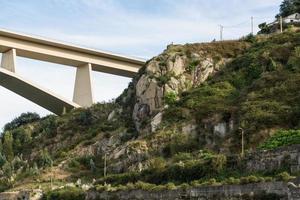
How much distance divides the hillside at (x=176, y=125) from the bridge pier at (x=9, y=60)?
Result: 495cm

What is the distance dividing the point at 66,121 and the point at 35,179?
10584mm

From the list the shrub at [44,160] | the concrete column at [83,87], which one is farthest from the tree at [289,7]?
the shrub at [44,160]

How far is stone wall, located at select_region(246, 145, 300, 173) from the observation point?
67.0ft

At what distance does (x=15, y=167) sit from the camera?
41406mm

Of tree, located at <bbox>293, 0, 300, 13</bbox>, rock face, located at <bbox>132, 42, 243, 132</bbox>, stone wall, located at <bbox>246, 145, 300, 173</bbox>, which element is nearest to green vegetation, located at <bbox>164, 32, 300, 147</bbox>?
rock face, located at <bbox>132, 42, 243, 132</bbox>

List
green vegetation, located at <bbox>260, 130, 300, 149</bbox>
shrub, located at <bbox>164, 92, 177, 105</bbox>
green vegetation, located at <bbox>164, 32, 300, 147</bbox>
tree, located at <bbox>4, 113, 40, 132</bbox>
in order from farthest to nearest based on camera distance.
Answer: tree, located at <bbox>4, 113, 40, 132</bbox>, shrub, located at <bbox>164, 92, 177, 105</bbox>, green vegetation, located at <bbox>164, 32, 300, 147</bbox>, green vegetation, located at <bbox>260, 130, 300, 149</bbox>

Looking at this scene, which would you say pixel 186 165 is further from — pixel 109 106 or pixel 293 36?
pixel 109 106

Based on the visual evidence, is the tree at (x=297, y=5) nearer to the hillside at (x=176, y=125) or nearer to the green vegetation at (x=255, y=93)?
the hillside at (x=176, y=125)

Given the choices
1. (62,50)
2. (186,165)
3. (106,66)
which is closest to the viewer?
(186,165)

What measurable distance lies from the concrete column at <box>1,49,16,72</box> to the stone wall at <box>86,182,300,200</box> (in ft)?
84.9

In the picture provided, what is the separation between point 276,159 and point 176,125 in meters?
14.1

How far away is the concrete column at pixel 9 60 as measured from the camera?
47688 mm

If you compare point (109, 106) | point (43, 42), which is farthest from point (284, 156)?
point (43, 42)

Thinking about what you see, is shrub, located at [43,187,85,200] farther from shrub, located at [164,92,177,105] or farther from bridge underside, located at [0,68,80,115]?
bridge underside, located at [0,68,80,115]
